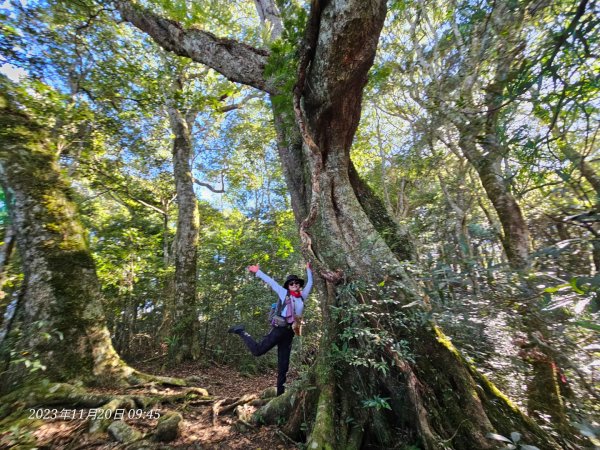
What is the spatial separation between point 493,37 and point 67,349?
23.6 ft

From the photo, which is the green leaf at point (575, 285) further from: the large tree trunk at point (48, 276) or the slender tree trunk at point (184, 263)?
the slender tree trunk at point (184, 263)

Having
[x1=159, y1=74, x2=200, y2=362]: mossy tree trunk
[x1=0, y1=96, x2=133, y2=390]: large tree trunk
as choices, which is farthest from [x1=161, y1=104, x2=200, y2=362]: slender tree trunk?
Result: [x1=0, y1=96, x2=133, y2=390]: large tree trunk

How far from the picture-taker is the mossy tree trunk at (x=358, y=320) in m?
2.48

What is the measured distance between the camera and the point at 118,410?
11.4 ft

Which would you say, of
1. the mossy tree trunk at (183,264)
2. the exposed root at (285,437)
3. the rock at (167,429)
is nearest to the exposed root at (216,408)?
the rock at (167,429)

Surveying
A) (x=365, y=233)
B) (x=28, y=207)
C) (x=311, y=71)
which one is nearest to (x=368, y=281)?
(x=365, y=233)

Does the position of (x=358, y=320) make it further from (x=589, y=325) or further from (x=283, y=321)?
(x=283, y=321)

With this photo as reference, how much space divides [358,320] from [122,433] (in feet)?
9.52

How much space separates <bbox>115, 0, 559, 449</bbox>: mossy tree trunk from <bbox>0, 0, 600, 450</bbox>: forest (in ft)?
0.08

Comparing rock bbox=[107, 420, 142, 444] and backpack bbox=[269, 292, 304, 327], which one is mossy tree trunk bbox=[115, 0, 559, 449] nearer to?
backpack bbox=[269, 292, 304, 327]

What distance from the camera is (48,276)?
162 inches

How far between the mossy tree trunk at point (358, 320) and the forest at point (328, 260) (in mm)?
23

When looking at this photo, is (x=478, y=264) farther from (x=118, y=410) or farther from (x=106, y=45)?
(x=106, y=45)
